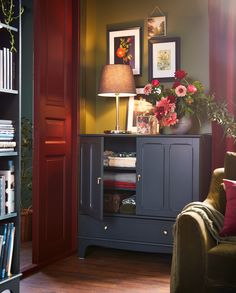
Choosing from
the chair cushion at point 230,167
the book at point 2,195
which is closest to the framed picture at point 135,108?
the chair cushion at point 230,167

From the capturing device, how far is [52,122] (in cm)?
407

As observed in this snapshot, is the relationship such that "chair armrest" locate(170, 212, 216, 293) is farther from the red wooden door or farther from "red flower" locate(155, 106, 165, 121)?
the red wooden door

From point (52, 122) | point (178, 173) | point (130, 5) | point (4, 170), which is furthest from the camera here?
point (130, 5)

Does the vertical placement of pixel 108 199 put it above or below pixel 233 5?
below

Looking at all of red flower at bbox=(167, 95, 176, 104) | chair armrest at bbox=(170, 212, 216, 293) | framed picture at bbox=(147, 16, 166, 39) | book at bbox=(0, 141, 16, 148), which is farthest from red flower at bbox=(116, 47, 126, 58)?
chair armrest at bbox=(170, 212, 216, 293)

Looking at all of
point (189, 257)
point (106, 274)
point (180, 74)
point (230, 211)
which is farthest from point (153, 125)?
point (189, 257)

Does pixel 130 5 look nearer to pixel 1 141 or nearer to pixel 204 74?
pixel 204 74

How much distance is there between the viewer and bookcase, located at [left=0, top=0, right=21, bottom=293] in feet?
9.82

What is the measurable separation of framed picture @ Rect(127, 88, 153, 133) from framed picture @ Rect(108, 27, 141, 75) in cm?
21

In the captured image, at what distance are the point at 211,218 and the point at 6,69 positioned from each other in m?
1.51

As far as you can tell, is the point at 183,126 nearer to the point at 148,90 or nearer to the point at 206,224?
the point at 148,90

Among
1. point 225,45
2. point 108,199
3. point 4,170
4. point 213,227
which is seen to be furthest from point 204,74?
point 4,170

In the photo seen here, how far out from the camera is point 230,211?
2.91m

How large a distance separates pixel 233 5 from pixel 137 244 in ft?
6.68
